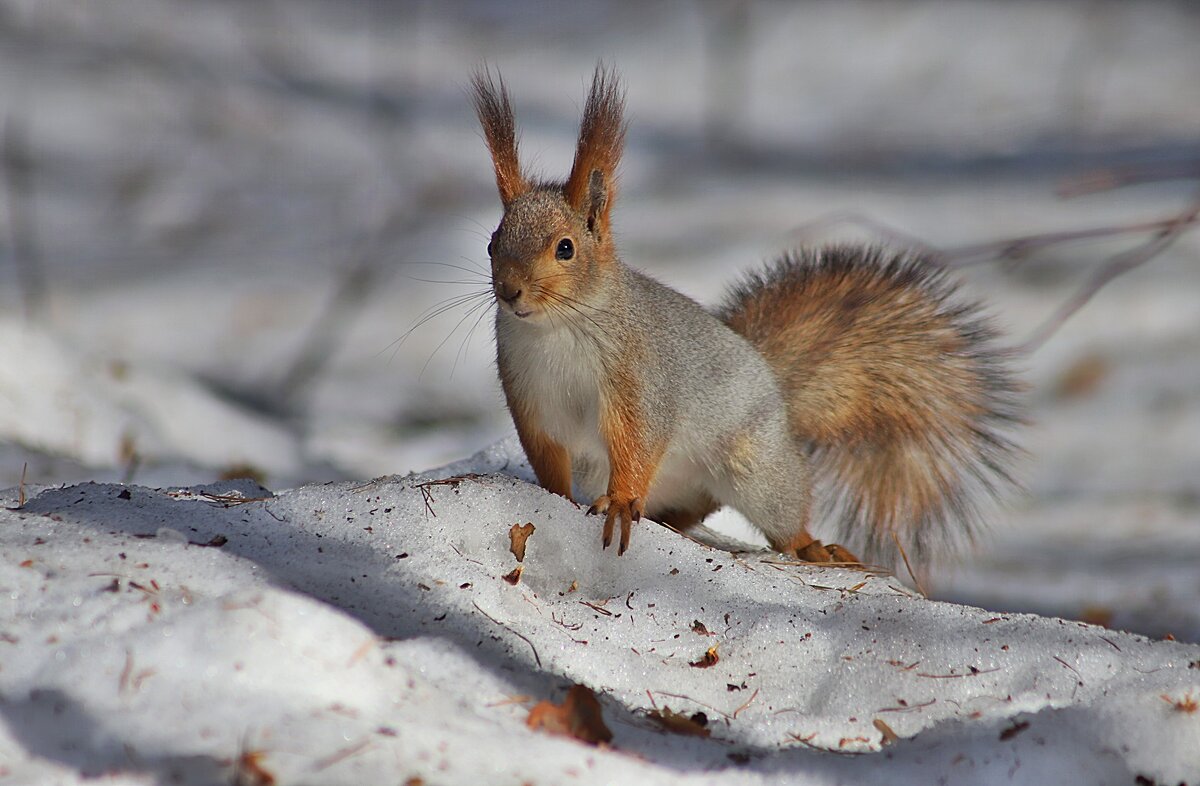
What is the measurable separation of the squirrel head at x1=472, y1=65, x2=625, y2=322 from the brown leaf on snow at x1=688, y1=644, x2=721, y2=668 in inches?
19.9

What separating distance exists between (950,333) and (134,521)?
1350 millimetres

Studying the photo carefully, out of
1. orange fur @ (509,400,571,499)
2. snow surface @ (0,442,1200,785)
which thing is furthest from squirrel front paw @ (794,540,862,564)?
orange fur @ (509,400,571,499)

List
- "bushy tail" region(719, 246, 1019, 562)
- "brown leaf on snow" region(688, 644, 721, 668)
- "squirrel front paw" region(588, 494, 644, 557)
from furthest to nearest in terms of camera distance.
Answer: "bushy tail" region(719, 246, 1019, 562), "squirrel front paw" region(588, 494, 644, 557), "brown leaf on snow" region(688, 644, 721, 668)

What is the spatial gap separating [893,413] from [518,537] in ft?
2.75

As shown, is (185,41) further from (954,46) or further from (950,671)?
(950,671)

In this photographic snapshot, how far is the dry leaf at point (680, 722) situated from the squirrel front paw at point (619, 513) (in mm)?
343

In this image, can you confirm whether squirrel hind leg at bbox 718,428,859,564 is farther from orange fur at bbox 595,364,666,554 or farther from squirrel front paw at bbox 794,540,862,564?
orange fur at bbox 595,364,666,554

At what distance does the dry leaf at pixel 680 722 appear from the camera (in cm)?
104

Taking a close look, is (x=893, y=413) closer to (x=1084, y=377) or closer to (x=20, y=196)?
(x=1084, y=377)

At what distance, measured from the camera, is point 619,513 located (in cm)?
148

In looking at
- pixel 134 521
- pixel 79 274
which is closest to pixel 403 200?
pixel 79 274

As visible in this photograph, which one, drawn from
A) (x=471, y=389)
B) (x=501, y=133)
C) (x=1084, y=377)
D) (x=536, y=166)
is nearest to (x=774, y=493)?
(x=501, y=133)

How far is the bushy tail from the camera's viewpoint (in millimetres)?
1916

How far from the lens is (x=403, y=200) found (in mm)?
4375
